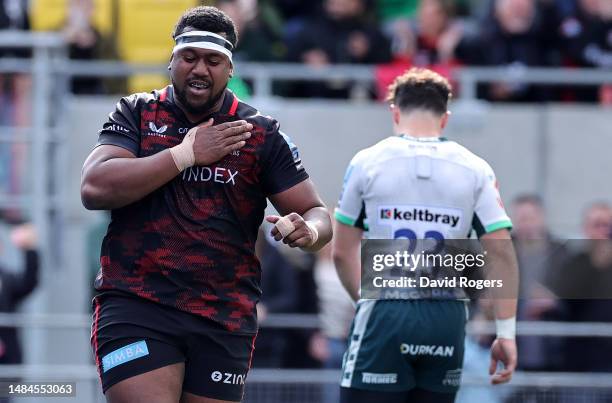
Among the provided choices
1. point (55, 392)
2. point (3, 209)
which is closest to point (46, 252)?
point (3, 209)

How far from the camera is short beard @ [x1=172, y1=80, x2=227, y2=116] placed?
592cm

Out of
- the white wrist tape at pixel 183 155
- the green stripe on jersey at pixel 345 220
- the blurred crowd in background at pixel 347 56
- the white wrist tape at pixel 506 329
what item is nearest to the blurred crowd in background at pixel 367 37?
the blurred crowd in background at pixel 347 56

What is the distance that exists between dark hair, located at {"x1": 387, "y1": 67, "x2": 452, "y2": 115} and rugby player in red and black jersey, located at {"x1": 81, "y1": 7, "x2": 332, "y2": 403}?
1.30m

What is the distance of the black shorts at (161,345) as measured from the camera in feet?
18.9

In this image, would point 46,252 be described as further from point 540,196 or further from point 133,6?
point 540,196

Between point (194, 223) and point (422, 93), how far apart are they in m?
1.80

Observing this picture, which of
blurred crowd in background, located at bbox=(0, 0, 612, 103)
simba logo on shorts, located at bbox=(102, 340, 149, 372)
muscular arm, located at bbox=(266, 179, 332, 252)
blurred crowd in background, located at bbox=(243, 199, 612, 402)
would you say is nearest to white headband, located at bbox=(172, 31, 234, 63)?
muscular arm, located at bbox=(266, 179, 332, 252)

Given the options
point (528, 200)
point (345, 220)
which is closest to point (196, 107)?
point (345, 220)

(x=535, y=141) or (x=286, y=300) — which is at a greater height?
(x=535, y=141)

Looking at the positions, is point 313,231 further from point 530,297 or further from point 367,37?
point 367,37

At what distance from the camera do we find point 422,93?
706cm

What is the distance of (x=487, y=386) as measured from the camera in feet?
28.9

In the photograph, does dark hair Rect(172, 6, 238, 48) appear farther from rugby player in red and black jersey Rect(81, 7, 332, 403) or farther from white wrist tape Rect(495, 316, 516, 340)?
white wrist tape Rect(495, 316, 516, 340)

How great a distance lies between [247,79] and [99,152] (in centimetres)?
601
